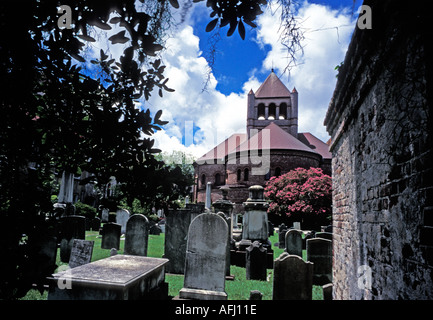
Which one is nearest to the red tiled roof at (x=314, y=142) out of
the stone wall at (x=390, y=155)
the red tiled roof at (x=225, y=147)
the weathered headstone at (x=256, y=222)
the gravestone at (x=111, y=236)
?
the red tiled roof at (x=225, y=147)

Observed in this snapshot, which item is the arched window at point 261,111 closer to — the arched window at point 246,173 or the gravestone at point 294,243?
the arched window at point 246,173

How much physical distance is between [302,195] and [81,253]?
68.2 ft

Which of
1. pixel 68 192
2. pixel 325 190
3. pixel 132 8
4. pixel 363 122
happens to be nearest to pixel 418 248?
pixel 363 122

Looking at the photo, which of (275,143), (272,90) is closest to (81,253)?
(275,143)

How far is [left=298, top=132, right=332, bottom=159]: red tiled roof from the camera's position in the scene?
1479 inches

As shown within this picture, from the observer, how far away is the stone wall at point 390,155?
1668mm

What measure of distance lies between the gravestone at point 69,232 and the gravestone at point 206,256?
4.87m

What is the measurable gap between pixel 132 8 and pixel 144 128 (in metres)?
0.88

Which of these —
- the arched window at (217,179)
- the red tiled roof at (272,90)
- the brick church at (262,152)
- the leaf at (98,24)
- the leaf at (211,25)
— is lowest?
the leaf at (98,24)

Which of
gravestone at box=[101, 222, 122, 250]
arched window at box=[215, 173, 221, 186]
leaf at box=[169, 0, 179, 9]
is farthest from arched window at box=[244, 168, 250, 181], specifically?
leaf at box=[169, 0, 179, 9]

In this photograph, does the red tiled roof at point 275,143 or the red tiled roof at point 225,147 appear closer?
the red tiled roof at point 275,143

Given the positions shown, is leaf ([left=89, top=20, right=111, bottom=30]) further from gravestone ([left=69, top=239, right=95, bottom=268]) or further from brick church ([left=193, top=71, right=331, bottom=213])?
brick church ([left=193, top=71, right=331, bottom=213])

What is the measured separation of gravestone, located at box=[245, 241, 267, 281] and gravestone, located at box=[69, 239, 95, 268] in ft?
13.8

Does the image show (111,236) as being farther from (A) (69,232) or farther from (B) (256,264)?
(B) (256,264)
